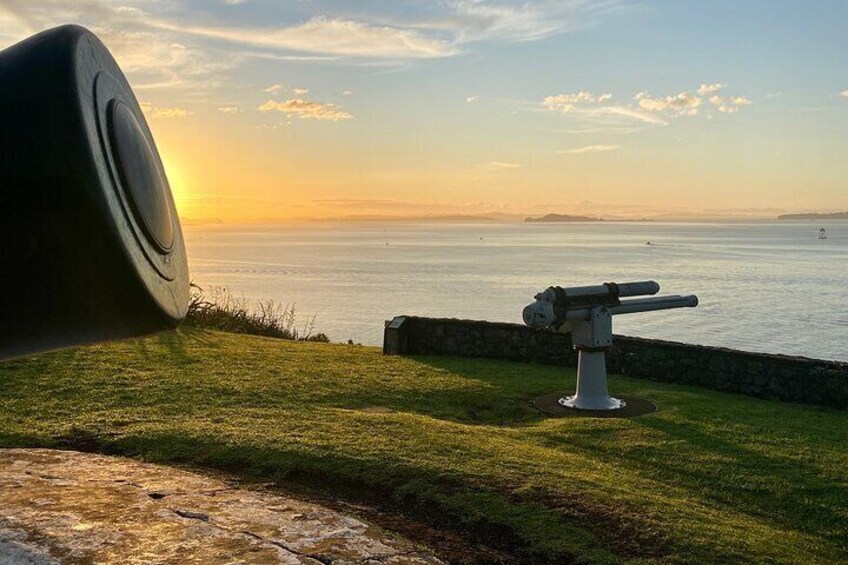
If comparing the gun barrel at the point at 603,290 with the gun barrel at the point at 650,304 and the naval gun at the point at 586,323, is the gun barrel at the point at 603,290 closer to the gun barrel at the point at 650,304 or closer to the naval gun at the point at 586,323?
the naval gun at the point at 586,323

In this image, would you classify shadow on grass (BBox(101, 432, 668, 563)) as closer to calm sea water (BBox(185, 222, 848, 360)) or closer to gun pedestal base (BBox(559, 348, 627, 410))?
gun pedestal base (BBox(559, 348, 627, 410))

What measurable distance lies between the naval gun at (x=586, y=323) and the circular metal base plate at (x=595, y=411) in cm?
8

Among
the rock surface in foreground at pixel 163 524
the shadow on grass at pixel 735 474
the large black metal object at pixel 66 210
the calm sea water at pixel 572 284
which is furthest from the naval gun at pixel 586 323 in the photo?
the calm sea water at pixel 572 284

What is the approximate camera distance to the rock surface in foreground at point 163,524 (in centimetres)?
480

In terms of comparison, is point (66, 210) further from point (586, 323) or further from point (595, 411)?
point (586, 323)

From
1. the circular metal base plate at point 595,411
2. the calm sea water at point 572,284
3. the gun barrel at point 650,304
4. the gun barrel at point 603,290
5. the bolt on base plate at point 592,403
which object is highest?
the gun barrel at point 603,290

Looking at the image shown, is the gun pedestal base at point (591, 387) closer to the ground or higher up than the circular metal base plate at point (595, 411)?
higher up

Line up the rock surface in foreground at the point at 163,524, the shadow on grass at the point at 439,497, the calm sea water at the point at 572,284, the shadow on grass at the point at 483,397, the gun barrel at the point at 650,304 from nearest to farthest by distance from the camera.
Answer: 1. the rock surface in foreground at the point at 163,524
2. the shadow on grass at the point at 439,497
3. the shadow on grass at the point at 483,397
4. the gun barrel at the point at 650,304
5. the calm sea water at the point at 572,284

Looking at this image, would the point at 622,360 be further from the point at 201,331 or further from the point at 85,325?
the point at 85,325

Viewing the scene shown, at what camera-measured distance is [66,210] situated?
3525 mm

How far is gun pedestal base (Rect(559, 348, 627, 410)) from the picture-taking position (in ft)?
32.3

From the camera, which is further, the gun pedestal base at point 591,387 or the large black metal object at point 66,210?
the gun pedestal base at point 591,387

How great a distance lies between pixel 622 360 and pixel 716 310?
28.9 metres

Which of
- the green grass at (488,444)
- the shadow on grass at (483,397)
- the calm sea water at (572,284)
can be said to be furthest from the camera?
the calm sea water at (572,284)
